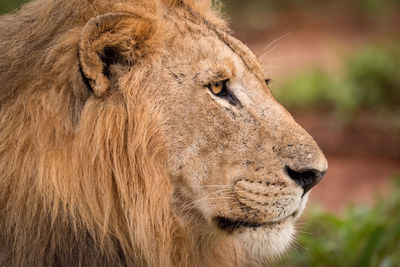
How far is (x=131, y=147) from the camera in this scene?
291cm

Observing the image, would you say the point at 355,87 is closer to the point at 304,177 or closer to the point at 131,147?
the point at 304,177

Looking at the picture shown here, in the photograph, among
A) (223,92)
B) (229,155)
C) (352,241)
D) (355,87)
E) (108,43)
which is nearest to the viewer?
(108,43)

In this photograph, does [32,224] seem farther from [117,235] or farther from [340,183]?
[340,183]

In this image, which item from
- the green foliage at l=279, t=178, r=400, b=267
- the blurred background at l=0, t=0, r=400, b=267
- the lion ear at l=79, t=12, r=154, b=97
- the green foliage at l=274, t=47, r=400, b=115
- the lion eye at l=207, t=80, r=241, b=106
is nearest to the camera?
the lion ear at l=79, t=12, r=154, b=97

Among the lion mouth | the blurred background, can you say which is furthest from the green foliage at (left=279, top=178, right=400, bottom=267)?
the lion mouth

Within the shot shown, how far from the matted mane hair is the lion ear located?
0.07 m

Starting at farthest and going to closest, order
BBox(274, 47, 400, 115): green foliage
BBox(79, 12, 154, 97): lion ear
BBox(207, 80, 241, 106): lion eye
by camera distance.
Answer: BBox(274, 47, 400, 115): green foliage
BBox(207, 80, 241, 106): lion eye
BBox(79, 12, 154, 97): lion ear

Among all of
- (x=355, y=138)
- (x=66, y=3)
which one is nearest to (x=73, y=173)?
(x=66, y=3)

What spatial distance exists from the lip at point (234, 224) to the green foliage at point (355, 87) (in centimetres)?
558

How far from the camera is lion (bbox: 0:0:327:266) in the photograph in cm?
286

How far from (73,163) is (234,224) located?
79 cm

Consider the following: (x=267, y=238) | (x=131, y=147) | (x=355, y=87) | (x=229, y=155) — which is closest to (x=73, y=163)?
(x=131, y=147)

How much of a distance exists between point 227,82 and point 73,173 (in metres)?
0.83

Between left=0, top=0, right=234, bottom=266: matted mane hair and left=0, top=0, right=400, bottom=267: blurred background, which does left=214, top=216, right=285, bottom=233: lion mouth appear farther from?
left=0, top=0, right=400, bottom=267: blurred background
